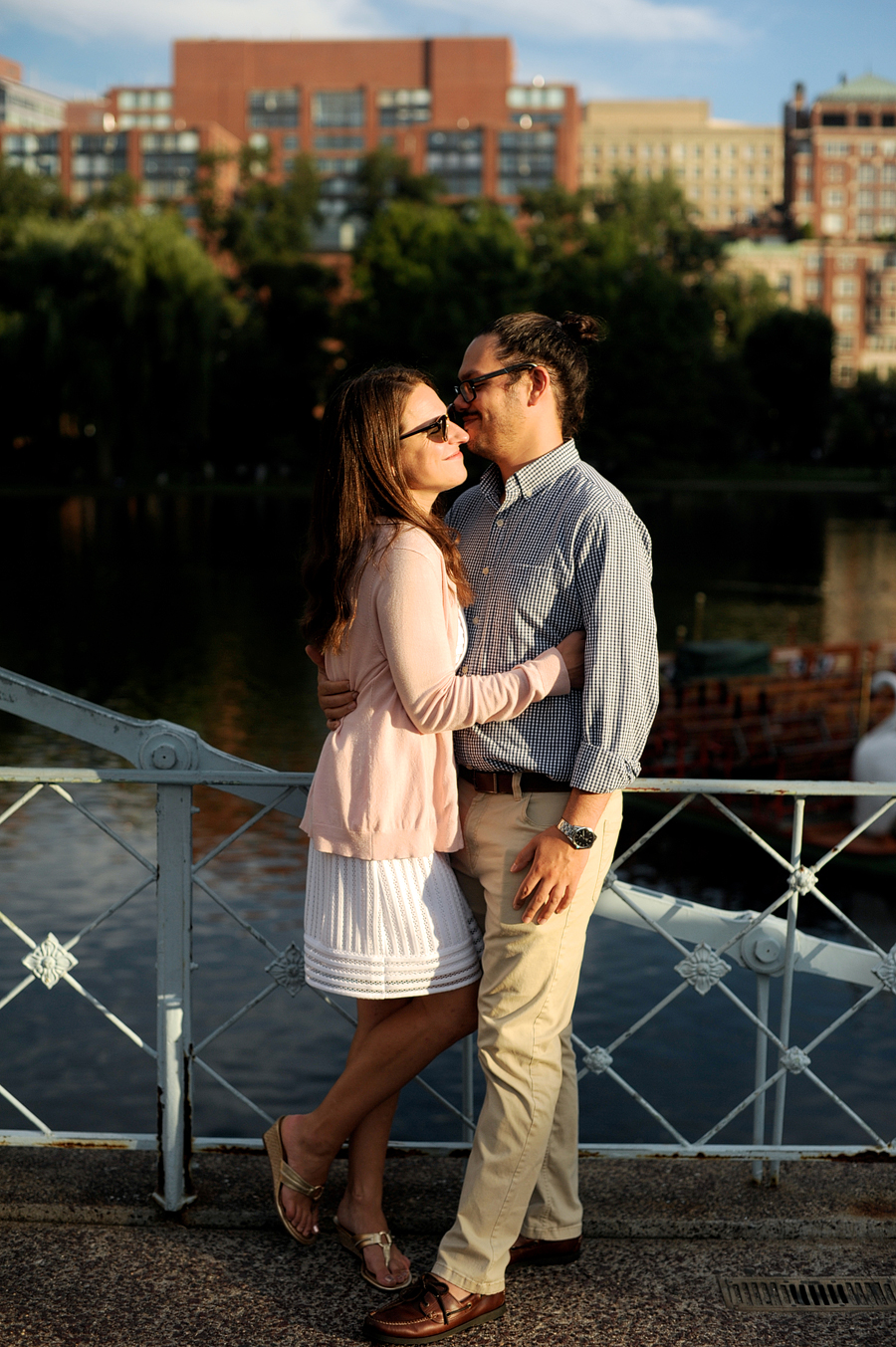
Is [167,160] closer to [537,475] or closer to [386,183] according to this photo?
[386,183]

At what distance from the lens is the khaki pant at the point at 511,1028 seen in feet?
8.79

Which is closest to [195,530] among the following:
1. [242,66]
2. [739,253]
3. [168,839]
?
[168,839]

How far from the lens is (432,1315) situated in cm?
262

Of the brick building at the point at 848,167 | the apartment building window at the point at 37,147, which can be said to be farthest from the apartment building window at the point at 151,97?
the brick building at the point at 848,167

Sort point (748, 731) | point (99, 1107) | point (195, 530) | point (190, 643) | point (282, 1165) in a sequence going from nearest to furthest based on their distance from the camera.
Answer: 1. point (282, 1165)
2. point (99, 1107)
3. point (748, 731)
4. point (190, 643)
5. point (195, 530)

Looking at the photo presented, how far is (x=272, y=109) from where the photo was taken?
11850 cm

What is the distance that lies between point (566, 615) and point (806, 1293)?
144 centimetres

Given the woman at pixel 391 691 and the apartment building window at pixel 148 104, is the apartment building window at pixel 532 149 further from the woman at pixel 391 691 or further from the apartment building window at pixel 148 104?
the woman at pixel 391 691

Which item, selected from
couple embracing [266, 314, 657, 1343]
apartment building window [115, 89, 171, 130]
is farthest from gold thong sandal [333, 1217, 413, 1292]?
apartment building window [115, 89, 171, 130]

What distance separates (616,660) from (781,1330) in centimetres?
131

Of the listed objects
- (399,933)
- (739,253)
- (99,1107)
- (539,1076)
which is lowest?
(99,1107)

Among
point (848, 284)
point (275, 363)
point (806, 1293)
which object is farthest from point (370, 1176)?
point (848, 284)

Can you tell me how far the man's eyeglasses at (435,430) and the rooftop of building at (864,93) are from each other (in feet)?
517

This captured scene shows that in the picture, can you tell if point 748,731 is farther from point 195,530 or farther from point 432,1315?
point 195,530
